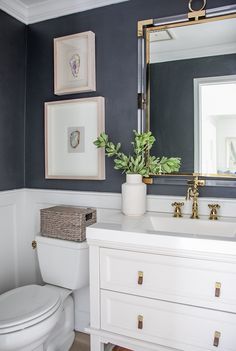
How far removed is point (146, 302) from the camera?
1399 millimetres

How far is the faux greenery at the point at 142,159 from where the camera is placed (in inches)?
67.0

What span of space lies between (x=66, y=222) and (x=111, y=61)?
1.10m

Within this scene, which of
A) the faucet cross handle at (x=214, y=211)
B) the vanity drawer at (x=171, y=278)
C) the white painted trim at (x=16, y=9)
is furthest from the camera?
the white painted trim at (x=16, y=9)

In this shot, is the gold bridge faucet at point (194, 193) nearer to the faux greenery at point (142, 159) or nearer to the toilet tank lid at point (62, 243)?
the faux greenery at point (142, 159)

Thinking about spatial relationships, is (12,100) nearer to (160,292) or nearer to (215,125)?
(215,125)

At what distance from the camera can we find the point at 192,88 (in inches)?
67.5

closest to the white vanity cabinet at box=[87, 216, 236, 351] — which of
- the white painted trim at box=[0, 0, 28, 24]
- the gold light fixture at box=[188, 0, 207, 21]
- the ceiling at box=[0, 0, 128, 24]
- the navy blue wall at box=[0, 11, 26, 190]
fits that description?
the navy blue wall at box=[0, 11, 26, 190]

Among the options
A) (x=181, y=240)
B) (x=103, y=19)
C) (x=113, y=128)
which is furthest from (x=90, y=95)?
(x=181, y=240)

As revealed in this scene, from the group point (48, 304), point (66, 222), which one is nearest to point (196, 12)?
point (66, 222)

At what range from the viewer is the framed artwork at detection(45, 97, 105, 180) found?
1963 millimetres

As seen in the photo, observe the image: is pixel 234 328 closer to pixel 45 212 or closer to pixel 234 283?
pixel 234 283

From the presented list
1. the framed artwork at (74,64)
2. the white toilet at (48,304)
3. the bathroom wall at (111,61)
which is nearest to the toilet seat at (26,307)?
the white toilet at (48,304)

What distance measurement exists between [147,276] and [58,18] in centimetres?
186

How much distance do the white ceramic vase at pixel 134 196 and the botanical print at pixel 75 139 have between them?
503 mm
